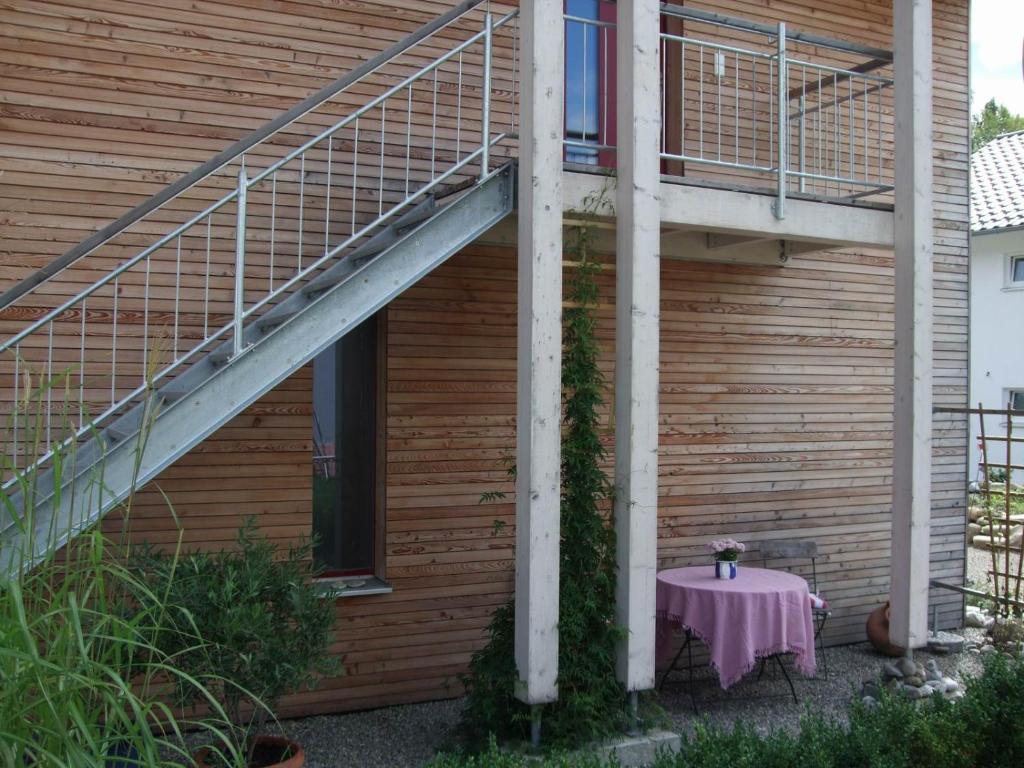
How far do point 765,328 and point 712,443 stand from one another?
Answer: 1.00m

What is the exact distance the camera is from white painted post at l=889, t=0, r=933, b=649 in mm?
6113

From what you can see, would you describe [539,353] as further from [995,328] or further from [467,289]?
[995,328]

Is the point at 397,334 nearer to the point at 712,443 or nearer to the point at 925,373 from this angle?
the point at 712,443

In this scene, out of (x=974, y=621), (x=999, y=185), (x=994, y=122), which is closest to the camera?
(x=974, y=621)

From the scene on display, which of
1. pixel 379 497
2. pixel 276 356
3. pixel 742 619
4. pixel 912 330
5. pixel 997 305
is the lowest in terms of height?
pixel 742 619

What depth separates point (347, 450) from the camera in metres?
6.36

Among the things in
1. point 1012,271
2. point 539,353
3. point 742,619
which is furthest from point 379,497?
point 1012,271

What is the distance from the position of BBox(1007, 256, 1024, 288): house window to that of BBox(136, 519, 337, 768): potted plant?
681 inches

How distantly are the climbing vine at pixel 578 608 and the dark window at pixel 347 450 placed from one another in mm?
1360

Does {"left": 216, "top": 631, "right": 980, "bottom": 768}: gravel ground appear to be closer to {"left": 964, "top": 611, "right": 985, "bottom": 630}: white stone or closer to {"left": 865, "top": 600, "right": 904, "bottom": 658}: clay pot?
{"left": 865, "top": 600, "right": 904, "bottom": 658}: clay pot

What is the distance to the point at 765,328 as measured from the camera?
7598 mm

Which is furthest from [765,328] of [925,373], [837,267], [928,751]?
[928,751]

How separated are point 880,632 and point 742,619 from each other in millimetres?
2256

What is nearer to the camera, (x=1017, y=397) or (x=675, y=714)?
(x=675, y=714)
